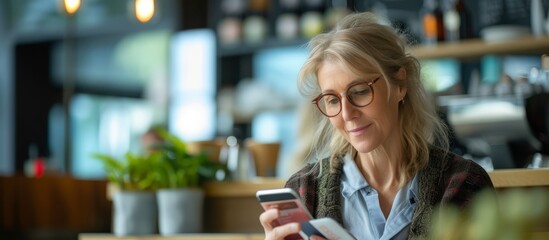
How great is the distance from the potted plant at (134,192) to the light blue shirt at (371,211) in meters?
1.65

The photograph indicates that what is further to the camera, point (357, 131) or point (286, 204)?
point (357, 131)

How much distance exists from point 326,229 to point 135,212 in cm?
200

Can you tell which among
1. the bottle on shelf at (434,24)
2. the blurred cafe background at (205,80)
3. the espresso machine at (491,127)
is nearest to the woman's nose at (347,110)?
the blurred cafe background at (205,80)

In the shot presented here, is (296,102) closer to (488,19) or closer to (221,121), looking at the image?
(221,121)

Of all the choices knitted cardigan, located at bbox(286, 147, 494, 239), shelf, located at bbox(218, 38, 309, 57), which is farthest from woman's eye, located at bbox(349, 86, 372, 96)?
shelf, located at bbox(218, 38, 309, 57)

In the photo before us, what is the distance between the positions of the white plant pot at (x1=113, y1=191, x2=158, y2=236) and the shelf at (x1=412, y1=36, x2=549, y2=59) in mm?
1810

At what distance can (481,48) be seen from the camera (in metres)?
4.89

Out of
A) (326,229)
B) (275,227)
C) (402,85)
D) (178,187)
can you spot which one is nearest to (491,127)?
(178,187)

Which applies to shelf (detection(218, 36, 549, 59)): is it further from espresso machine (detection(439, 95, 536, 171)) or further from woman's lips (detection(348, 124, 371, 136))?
woman's lips (detection(348, 124, 371, 136))

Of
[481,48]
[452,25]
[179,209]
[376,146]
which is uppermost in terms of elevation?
[452,25]

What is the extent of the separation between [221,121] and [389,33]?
4.72m

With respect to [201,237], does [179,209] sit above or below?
above

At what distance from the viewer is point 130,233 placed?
143 inches

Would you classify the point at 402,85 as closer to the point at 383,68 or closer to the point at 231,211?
the point at 383,68
